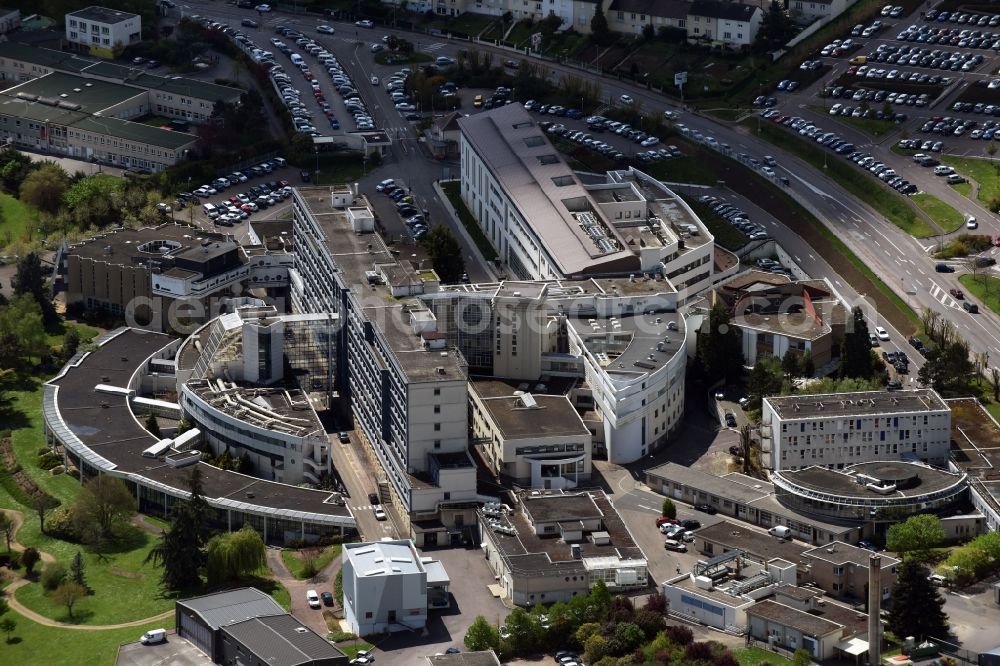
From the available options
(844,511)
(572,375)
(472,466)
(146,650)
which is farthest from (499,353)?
(146,650)

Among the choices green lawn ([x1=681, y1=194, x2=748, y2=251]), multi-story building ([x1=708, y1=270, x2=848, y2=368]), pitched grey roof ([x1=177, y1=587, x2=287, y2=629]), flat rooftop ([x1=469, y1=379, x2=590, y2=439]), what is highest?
green lawn ([x1=681, y1=194, x2=748, y2=251])

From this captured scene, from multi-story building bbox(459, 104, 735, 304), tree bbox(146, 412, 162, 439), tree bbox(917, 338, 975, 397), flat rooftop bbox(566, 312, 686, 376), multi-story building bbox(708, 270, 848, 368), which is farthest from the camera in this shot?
multi-story building bbox(459, 104, 735, 304)

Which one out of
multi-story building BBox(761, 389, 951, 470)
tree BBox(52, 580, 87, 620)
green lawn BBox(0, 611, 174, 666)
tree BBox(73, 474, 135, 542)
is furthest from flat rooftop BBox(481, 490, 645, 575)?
tree BBox(52, 580, 87, 620)

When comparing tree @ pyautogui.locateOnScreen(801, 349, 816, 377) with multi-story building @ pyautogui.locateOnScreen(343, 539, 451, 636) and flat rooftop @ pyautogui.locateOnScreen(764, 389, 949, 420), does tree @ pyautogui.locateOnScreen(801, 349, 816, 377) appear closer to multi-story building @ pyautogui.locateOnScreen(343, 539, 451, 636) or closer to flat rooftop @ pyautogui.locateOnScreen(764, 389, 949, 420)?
flat rooftop @ pyautogui.locateOnScreen(764, 389, 949, 420)

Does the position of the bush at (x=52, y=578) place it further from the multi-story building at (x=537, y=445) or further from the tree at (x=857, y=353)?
the tree at (x=857, y=353)

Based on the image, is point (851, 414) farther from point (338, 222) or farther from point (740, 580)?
→ point (338, 222)

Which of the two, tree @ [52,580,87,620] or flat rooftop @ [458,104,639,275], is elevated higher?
flat rooftop @ [458,104,639,275]

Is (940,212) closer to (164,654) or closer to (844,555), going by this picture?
(844,555)
